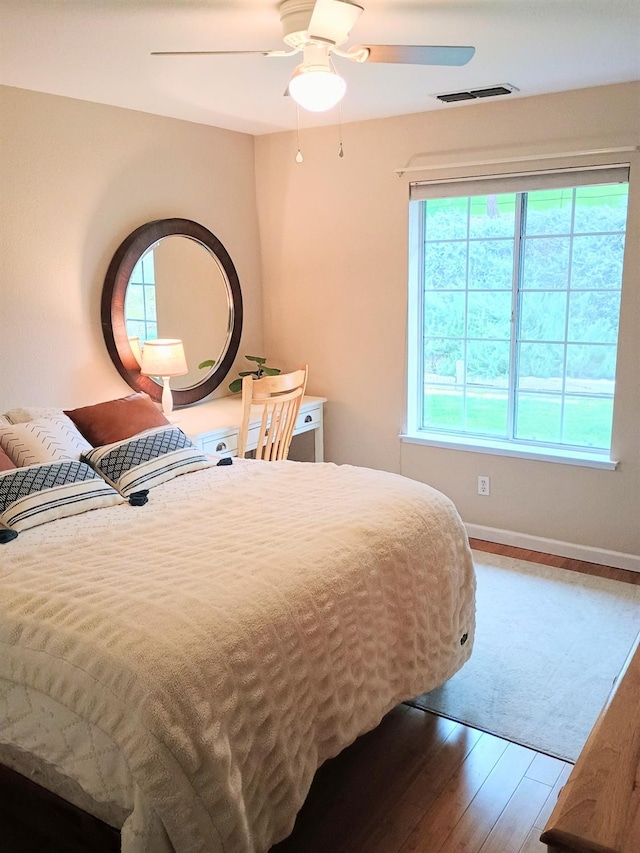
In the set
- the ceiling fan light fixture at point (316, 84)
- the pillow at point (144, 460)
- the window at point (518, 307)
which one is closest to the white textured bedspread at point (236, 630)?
the pillow at point (144, 460)

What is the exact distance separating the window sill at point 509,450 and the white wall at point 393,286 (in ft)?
0.14

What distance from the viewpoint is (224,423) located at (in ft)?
11.8

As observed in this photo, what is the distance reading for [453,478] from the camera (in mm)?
4074

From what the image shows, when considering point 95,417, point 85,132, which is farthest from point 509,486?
point 85,132

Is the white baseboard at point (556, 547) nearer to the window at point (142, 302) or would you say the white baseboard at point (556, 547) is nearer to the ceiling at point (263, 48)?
the window at point (142, 302)

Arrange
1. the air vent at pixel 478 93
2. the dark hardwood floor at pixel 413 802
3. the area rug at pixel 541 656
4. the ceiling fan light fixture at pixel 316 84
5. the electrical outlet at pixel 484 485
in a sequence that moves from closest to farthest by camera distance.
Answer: the dark hardwood floor at pixel 413 802, the ceiling fan light fixture at pixel 316 84, the area rug at pixel 541 656, the air vent at pixel 478 93, the electrical outlet at pixel 484 485

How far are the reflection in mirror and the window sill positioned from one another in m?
1.27

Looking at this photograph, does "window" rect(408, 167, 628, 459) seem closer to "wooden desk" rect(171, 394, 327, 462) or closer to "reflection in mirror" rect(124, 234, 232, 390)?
"wooden desk" rect(171, 394, 327, 462)

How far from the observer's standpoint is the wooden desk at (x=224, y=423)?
3.47 meters

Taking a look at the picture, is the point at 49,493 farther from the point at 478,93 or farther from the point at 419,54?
the point at 478,93

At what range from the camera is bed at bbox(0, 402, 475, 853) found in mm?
1446

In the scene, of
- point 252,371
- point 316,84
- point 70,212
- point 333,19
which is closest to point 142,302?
point 70,212

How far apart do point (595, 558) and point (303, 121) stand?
285 cm

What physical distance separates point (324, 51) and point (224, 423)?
1.84 meters
